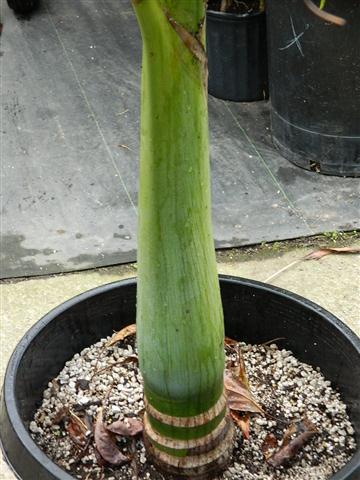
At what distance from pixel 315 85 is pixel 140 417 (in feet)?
5.25

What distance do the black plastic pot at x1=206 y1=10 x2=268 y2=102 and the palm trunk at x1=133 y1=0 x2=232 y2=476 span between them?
2.16 m

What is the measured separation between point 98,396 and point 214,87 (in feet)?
6.79

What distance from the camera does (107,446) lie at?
1416 millimetres

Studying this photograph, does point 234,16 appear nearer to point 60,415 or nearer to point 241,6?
point 241,6

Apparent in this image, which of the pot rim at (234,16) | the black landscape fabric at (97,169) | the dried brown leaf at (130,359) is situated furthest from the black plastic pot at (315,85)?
the dried brown leaf at (130,359)

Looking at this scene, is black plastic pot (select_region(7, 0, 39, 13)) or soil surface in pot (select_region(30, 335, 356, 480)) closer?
soil surface in pot (select_region(30, 335, 356, 480))

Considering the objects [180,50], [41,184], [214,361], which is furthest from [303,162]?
[180,50]

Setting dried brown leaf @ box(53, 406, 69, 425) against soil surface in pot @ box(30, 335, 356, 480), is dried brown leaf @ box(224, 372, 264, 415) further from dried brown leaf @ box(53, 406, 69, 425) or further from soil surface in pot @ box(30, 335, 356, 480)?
dried brown leaf @ box(53, 406, 69, 425)

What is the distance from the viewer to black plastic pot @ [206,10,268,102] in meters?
3.17

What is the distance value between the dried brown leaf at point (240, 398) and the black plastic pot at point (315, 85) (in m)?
1.48

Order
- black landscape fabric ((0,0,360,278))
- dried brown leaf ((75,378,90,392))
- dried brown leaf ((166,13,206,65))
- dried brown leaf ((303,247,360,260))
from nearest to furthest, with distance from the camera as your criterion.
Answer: dried brown leaf ((166,13,206,65)), dried brown leaf ((75,378,90,392)), dried brown leaf ((303,247,360,260)), black landscape fabric ((0,0,360,278))

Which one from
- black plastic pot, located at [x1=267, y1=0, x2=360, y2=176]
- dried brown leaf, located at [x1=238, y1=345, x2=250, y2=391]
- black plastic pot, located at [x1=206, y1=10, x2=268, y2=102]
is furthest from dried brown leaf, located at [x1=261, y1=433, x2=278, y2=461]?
black plastic pot, located at [x1=206, y1=10, x2=268, y2=102]

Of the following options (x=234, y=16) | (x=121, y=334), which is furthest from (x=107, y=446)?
(x=234, y=16)

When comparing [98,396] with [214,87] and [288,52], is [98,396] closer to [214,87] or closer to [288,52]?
[288,52]
